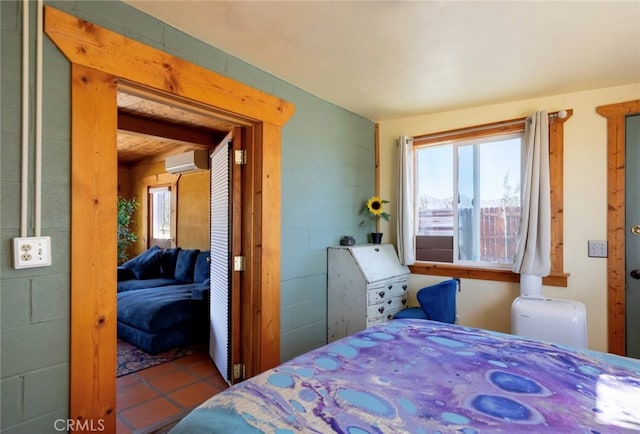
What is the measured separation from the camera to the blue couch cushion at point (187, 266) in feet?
14.9

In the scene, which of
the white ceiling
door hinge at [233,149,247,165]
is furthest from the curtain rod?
door hinge at [233,149,247,165]

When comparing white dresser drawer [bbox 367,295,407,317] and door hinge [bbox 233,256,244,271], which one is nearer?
door hinge [bbox 233,256,244,271]

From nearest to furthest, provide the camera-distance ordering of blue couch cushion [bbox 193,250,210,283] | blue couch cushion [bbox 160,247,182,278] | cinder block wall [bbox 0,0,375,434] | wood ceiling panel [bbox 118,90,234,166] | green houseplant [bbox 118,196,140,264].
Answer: cinder block wall [bbox 0,0,375,434], wood ceiling panel [bbox 118,90,234,166], blue couch cushion [bbox 193,250,210,283], blue couch cushion [bbox 160,247,182,278], green houseplant [bbox 118,196,140,264]

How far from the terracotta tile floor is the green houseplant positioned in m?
4.02

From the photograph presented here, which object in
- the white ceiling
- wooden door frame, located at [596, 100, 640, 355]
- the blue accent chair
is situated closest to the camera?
the white ceiling

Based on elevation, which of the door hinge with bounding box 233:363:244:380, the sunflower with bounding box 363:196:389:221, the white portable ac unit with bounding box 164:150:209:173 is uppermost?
the white portable ac unit with bounding box 164:150:209:173

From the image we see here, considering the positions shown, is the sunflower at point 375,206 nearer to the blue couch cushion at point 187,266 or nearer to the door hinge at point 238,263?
the door hinge at point 238,263

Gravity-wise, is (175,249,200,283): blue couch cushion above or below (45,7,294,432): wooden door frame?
below

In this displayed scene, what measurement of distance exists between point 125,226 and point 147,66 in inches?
218

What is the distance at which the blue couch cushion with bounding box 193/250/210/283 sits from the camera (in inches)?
164

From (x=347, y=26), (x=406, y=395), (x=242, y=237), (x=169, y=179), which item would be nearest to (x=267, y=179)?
(x=242, y=237)

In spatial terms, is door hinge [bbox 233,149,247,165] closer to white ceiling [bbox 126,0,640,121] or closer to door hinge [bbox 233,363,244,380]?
white ceiling [bbox 126,0,640,121]

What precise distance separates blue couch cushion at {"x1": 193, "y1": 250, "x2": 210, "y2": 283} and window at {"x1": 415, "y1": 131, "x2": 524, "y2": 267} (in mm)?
2541

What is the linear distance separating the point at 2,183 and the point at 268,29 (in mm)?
1424
